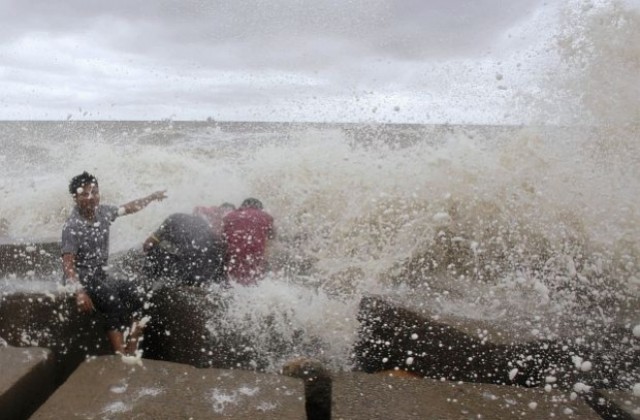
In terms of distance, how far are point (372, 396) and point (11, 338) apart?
260cm

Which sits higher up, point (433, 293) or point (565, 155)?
point (565, 155)

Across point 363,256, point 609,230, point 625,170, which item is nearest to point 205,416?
point 363,256

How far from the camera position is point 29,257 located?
14.6 feet

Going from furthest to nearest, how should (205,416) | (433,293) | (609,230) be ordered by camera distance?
1. (609,230)
2. (433,293)
3. (205,416)

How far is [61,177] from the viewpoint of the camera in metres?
9.55

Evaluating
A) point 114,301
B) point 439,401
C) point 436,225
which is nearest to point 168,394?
point 439,401

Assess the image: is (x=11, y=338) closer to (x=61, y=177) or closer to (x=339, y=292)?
(x=339, y=292)

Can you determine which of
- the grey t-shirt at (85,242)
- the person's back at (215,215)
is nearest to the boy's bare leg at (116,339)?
the grey t-shirt at (85,242)

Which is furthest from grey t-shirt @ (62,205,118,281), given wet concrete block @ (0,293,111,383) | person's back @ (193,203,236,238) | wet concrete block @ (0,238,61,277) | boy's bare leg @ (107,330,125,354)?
person's back @ (193,203,236,238)

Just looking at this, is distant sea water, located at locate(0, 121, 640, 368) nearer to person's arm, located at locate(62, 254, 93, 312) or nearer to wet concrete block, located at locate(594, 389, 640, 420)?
wet concrete block, located at locate(594, 389, 640, 420)

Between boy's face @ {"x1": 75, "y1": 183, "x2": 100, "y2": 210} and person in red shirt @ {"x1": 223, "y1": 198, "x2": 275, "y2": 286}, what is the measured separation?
1277mm

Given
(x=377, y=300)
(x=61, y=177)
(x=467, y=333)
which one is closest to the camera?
(x=467, y=333)

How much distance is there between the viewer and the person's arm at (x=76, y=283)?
3.09 metres

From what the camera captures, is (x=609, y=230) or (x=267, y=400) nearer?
(x=267, y=400)
